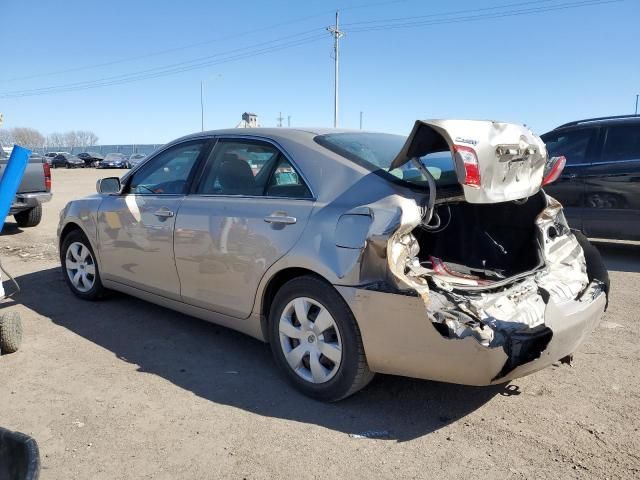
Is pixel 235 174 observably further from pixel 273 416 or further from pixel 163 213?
pixel 273 416

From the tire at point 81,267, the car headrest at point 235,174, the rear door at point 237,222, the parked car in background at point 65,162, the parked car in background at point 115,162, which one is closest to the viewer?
the rear door at point 237,222

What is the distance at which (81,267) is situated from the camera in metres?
5.14

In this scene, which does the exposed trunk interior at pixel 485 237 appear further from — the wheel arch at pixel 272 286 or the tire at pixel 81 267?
the tire at pixel 81 267

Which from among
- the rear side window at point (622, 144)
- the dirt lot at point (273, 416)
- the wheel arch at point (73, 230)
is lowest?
the dirt lot at point (273, 416)

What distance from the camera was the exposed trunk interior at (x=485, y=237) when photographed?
12.2 ft

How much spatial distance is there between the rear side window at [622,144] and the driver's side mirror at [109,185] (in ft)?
19.4

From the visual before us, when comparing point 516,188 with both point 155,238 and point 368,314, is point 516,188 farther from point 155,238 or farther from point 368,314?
point 155,238

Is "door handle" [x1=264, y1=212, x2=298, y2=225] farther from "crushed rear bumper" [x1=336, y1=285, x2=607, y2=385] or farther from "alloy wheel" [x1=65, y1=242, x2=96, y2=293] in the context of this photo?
"alloy wheel" [x1=65, y1=242, x2=96, y2=293]

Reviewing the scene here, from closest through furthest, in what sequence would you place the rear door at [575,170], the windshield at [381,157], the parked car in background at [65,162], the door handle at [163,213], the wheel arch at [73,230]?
1. the windshield at [381,157]
2. the door handle at [163,213]
3. the wheel arch at [73,230]
4. the rear door at [575,170]
5. the parked car in background at [65,162]

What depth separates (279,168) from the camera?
3500mm

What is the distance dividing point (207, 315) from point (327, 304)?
126 centimetres

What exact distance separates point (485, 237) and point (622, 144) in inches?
162

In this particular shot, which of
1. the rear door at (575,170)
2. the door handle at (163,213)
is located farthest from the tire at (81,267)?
the rear door at (575,170)

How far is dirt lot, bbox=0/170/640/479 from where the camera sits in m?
2.57
